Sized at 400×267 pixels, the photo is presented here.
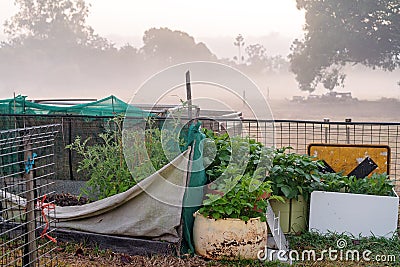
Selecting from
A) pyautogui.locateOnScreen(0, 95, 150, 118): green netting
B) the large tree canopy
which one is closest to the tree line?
the large tree canopy

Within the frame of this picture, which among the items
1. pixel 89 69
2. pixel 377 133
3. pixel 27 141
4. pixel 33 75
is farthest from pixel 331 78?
pixel 27 141

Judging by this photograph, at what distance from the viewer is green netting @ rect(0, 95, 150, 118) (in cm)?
471

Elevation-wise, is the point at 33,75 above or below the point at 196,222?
above

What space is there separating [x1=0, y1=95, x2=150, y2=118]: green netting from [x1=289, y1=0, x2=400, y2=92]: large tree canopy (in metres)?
9.53

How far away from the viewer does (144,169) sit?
10.4 ft

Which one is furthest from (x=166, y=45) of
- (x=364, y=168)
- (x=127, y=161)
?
(x=127, y=161)

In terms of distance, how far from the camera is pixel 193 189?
9.88ft

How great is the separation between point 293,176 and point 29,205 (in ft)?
5.92

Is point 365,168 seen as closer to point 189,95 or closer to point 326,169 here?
point 326,169

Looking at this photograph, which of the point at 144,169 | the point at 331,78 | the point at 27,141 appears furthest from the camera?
the point at 331,78

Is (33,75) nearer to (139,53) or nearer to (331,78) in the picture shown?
(139,53)

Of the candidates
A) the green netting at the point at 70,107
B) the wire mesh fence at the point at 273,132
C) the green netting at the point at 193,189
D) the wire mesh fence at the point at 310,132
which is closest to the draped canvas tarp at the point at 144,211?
the green netting at the point at 193,189

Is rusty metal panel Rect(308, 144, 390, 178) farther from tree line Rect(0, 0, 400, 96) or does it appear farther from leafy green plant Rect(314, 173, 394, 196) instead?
tree line Rect(0, 0, 400, 96)

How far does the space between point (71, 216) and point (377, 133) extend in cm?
259
